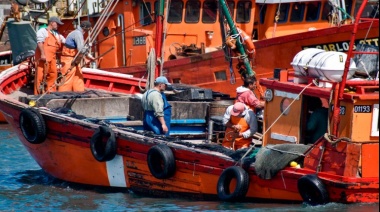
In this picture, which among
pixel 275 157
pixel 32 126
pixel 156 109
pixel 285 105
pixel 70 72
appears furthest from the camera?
pixel 70 72

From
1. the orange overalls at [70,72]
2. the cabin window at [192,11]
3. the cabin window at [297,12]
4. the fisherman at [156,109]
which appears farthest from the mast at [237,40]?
the cabin window at [297,12]

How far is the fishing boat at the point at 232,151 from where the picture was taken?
38.2 ft

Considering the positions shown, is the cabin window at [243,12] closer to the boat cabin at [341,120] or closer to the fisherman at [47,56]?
the fisherman at [47,56]

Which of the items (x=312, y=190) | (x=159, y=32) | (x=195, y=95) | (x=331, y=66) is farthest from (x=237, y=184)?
(x=159, y=32)

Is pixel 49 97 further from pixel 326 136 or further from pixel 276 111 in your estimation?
pixel 326 136

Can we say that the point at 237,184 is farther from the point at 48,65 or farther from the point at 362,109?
the point at 48,65

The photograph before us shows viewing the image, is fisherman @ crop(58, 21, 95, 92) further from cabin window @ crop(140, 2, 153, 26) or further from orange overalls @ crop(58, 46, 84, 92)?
cabin window @ crop(140, 2, 153, 26)

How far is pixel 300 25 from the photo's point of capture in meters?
24.4

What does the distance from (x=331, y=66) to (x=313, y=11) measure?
12407 mm

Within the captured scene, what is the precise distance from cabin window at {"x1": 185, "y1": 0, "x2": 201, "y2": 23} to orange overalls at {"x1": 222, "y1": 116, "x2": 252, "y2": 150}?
970 cm

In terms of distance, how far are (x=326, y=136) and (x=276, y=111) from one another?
1.54 meters

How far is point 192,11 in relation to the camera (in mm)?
23266

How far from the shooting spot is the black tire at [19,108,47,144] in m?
14.8

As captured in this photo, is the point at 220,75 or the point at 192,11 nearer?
the point at 220,75
